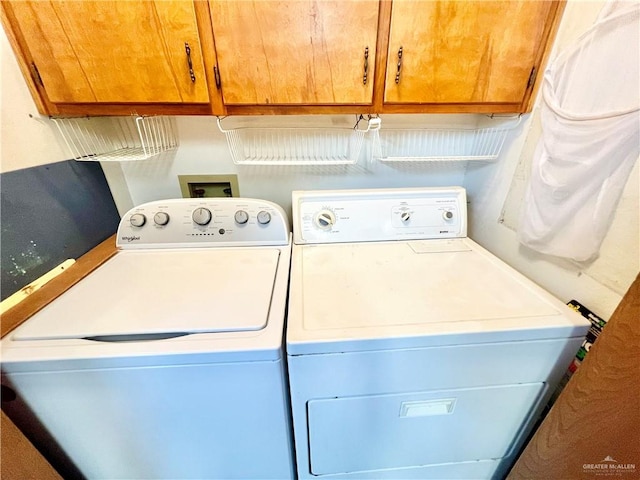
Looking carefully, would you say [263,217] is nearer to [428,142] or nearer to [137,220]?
[137,220]

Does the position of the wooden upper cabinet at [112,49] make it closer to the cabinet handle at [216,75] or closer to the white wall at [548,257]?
the cabinet handle at [216,75]

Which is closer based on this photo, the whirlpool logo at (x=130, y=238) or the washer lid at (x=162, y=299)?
the washer lid at (x=162, y=299)

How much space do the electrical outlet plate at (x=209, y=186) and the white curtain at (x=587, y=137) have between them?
1.34m

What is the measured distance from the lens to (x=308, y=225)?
1.16m

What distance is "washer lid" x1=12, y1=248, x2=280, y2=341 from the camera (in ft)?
2.23

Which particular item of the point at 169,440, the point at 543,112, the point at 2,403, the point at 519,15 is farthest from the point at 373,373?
the point at 519,15

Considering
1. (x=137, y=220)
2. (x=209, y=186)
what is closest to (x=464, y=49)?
(x=209, y=186)

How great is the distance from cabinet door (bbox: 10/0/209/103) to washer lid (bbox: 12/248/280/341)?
595 mm

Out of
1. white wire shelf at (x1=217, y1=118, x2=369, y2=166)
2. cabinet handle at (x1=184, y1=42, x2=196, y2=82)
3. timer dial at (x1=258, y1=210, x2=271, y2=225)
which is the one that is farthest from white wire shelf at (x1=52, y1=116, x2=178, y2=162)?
timer dial at (x1=258, y1=210, x2=271, y2=225)

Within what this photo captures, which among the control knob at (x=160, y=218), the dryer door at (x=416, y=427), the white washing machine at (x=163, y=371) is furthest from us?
the control knob at (x=160, y=218)

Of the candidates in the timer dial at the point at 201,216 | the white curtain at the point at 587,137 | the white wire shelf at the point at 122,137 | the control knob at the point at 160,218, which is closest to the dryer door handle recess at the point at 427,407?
the white curtain at the point at 587,137

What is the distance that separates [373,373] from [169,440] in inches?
25.2

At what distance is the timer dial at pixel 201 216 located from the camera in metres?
1.10

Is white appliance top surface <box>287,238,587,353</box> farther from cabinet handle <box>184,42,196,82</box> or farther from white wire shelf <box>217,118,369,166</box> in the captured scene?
cabinet handle <box>184,42,196,82</box>
